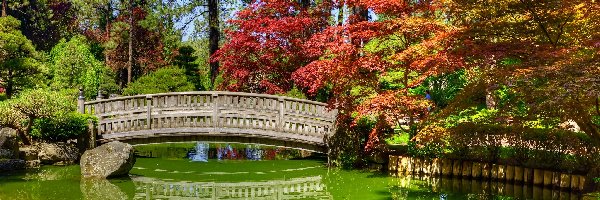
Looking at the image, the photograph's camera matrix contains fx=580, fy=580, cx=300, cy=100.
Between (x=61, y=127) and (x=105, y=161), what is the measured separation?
7.13 ft

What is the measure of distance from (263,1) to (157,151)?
536 centimetres

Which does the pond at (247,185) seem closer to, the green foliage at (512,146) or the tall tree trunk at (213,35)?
the green foliage at (512,146)

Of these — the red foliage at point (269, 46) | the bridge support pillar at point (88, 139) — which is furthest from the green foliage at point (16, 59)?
the red foliage at point (269, 46)

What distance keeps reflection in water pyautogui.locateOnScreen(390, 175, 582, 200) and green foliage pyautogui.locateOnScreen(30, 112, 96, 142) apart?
7.11 meters

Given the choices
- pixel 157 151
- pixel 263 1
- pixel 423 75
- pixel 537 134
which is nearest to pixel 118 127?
pixel 157 151

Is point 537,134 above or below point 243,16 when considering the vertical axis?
below

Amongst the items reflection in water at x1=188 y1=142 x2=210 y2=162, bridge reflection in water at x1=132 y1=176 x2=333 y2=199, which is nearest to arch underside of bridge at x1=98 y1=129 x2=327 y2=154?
reflection in water at x1=188 y1=142 x2=210 y2=162

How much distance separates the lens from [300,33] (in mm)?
16562

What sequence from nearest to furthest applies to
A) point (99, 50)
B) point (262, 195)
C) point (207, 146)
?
point (262, 195) < point (207, 146) < point (99, 50)

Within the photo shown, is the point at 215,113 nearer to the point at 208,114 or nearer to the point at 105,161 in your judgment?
the point at 208,114

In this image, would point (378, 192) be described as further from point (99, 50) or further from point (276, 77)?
point (99, 50)

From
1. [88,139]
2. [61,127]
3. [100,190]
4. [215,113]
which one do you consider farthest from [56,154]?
[215,113]

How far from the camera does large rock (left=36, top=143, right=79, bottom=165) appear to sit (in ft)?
42.0

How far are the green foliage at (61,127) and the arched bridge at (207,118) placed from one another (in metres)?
0.47
